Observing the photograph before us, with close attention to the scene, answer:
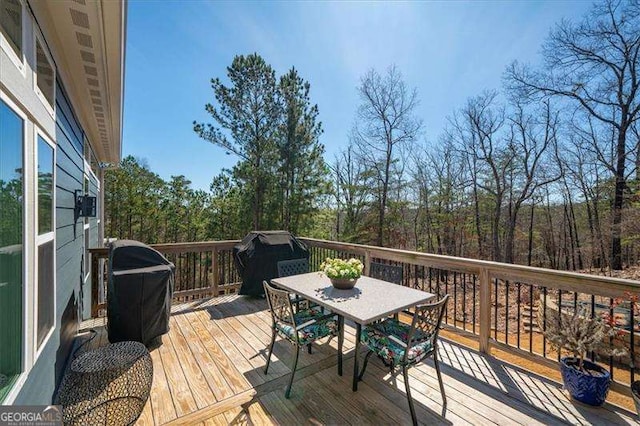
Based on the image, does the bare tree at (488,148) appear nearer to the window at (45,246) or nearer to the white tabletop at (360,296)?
the white tabletop at (360,296)

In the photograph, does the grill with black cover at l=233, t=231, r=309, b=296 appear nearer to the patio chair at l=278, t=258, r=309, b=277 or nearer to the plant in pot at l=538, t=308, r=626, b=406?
the patio chair at l=278, t=258, r=309, b=277

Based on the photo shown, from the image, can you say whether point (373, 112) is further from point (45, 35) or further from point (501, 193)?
point (45, 35)

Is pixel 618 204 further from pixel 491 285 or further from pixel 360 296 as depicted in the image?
pixel 360 296

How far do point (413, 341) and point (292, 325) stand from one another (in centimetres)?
100

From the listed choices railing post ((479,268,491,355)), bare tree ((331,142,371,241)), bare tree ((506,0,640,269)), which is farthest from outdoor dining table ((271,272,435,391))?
bare tree ((506,0,640,269))

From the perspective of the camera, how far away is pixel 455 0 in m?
4.77

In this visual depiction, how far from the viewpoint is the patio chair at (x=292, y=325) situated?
232cm

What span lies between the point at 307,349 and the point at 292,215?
9829 mm

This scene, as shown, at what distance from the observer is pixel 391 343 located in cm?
224

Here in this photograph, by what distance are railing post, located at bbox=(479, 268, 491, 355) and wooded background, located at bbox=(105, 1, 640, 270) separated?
10000mm

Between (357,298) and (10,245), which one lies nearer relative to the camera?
(10,245)

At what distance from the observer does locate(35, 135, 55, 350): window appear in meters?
1.75

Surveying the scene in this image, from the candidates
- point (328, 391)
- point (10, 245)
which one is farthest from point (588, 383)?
point (10, 245)

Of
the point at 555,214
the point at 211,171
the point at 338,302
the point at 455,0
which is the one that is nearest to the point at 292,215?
the point at 211,171
